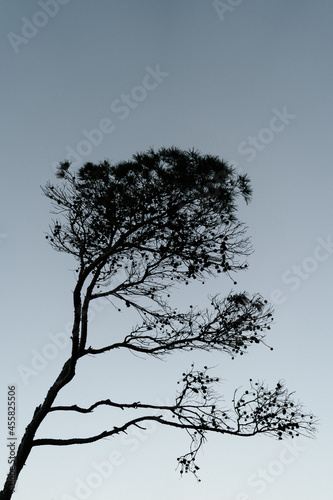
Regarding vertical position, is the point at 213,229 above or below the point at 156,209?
below

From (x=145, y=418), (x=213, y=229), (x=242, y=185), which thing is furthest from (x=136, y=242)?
(x=145, y=418)

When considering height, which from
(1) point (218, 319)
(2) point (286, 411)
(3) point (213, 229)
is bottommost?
(2) point (286, 411)

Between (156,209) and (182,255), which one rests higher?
(156,209)

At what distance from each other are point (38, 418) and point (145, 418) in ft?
6.54

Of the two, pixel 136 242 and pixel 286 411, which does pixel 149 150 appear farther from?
pixel 286 411

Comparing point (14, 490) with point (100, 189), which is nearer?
point (14, 490)

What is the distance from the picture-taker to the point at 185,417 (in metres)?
10.7

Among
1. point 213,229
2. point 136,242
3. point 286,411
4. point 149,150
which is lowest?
point 286,411

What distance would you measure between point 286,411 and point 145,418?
8.59 ft

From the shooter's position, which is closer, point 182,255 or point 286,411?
point 286,411

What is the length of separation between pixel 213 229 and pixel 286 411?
363cm

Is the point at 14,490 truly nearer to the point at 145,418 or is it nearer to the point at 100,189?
the point at 145,418

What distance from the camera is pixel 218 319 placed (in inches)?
435

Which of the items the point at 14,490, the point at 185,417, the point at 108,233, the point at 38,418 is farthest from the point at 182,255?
the point at 14,490
